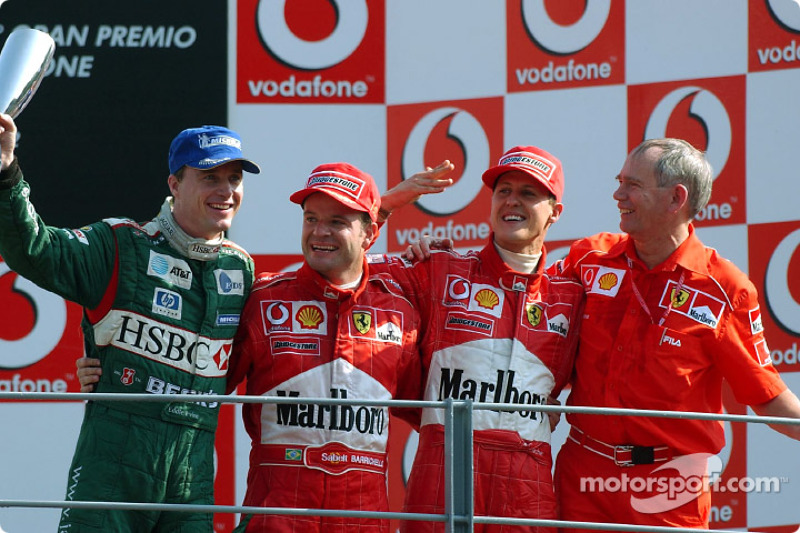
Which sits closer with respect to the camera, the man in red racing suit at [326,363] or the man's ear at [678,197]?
the man in red racing suit at [326,363]

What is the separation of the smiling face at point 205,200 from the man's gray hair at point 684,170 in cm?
94

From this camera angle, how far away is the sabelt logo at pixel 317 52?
3.50 m

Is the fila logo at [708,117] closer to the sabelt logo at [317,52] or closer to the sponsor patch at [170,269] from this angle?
the sabelt logo at [317,52]

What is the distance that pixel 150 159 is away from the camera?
11.2ft

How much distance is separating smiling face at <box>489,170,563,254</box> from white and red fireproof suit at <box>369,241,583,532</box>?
5cm

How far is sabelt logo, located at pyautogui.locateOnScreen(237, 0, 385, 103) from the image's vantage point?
3504mm

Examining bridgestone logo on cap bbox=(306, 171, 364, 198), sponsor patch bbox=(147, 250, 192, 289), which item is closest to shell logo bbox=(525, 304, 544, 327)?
bridgestone logo on cap bbox=(306, 171, 364, 198)

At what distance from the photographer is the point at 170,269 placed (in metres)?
2.51

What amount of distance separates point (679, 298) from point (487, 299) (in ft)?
1.39

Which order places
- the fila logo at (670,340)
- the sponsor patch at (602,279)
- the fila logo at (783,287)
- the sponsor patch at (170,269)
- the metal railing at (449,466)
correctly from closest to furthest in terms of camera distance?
the metal railing at (449,466) < the sponsor patch at (170,269) < the fila logo at (670,340) < the sponsor patch at (602,279) < the fila logo at (783,287)

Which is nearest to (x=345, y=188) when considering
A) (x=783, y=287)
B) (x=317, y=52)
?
(x=317, y=52)

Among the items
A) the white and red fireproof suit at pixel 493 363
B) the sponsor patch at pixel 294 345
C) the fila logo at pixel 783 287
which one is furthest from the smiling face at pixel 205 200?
the fila logo at pixel 783 287

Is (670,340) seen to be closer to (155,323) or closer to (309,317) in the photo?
(309,317)

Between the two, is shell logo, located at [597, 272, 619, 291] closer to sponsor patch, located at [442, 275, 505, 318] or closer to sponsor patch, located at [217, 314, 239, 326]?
sponsor patch, located at [442, 275, 505, 318]
